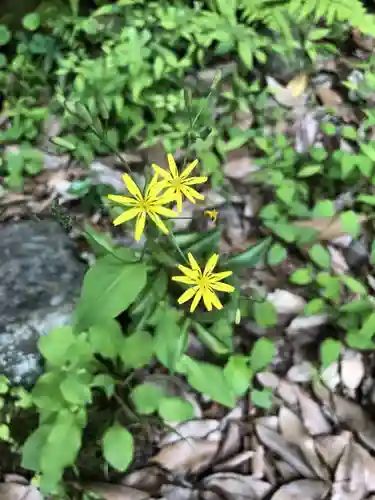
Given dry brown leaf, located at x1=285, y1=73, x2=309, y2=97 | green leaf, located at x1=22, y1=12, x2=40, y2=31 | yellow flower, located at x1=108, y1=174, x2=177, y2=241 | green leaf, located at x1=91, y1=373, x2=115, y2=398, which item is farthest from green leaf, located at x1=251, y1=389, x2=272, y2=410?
green leaf, located at x1=22, y1=12, x2=40, y2=31

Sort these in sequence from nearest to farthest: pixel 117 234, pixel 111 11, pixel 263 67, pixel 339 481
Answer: pixel 339 481 → pixel 117 234 → pixel 111 11 → pixel 263 67

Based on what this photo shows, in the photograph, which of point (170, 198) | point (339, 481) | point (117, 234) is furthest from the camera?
point (117, 234)

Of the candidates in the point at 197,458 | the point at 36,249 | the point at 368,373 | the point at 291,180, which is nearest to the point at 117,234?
the point at 36,249

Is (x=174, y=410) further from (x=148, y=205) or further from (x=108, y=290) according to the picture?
(x=148, y=205)

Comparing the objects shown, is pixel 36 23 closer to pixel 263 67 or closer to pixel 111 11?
pixel 111 11

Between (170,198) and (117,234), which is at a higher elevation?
(170,198)

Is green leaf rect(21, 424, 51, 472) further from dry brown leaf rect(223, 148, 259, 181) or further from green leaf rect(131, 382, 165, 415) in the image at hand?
dry brown leaf rect(223, 148, 259, 181)

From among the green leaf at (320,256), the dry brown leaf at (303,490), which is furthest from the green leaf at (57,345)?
the green leaf at (320,256)
